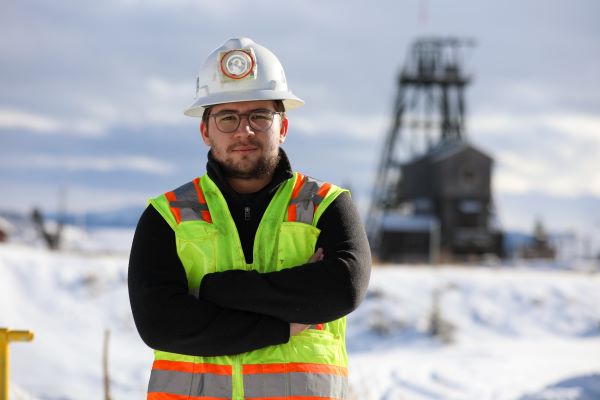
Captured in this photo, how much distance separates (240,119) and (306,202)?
44cm

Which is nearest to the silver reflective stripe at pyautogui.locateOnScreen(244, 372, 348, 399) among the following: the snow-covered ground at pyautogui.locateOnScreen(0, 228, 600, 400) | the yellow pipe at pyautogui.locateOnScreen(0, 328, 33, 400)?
the yellow pipe at pyautogui.locateOnScreen(0, 328, 33, 400)

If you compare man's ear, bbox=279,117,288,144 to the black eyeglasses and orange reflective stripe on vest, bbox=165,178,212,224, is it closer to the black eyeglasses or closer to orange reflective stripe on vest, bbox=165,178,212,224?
the black eyeglasses

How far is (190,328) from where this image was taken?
298 cm

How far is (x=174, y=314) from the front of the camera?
3002 mm

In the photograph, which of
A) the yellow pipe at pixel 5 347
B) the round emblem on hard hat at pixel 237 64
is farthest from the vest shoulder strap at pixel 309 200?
the yellow pipe at pixel 5 347

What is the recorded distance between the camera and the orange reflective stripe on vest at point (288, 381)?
2.95 meters

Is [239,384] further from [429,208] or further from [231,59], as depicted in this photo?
[429,208]

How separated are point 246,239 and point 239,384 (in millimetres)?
574

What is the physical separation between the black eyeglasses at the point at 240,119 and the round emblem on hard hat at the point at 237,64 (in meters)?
0.17

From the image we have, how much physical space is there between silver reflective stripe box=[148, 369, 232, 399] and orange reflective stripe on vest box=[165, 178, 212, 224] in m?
0.60

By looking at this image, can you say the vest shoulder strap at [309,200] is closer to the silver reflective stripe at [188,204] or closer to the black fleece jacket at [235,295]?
the black fleece jacket at [235,295]

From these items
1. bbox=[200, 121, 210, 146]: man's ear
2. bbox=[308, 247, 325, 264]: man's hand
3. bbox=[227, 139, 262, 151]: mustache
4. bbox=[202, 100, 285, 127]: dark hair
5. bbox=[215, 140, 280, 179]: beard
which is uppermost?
bbox=[202, 100, 285, 127]: dark hair

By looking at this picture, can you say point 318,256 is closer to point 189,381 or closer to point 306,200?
point 306,200

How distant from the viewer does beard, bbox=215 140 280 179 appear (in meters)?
3.17
